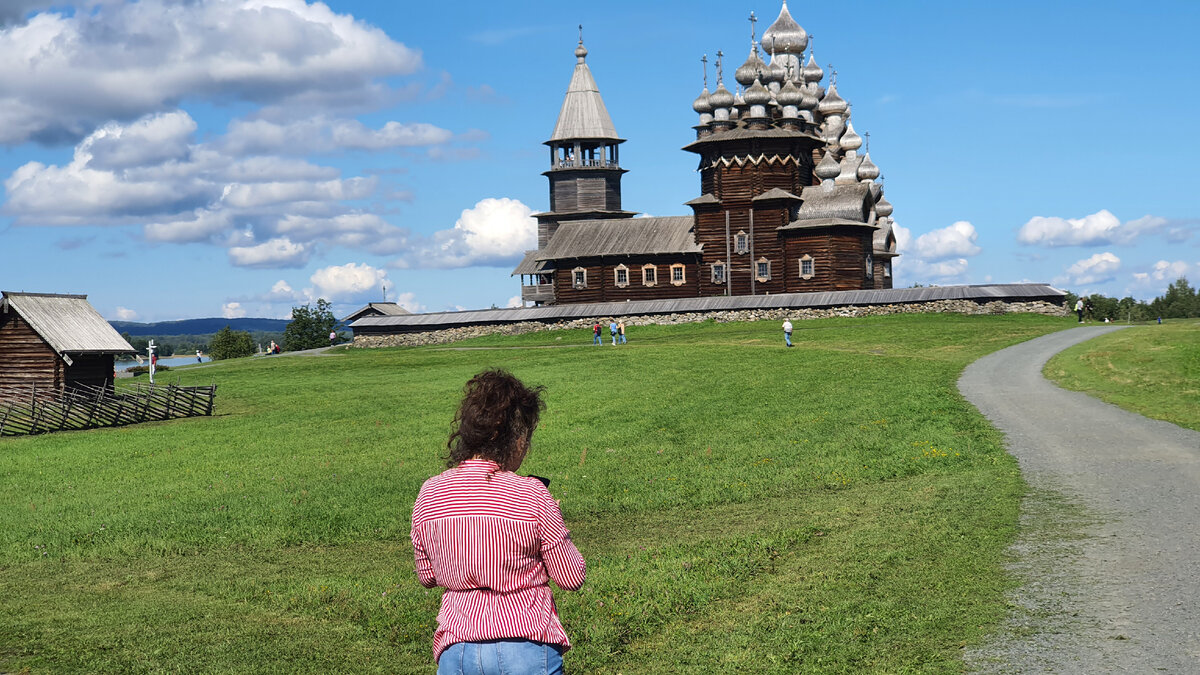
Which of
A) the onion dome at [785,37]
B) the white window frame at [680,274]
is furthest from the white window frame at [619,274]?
the onion dome at [785,37]

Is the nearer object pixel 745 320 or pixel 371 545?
pixel 371 545

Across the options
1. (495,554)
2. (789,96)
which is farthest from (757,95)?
(495,554)

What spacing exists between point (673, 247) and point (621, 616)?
65030 millimetres

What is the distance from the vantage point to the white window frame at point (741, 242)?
72.3 metres

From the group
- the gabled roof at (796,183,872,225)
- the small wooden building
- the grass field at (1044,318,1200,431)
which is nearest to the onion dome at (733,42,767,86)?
the gabled roof at (796,183,872,225)

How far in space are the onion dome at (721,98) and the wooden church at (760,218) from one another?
7 centimetres

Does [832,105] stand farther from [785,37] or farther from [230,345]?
[230,345]

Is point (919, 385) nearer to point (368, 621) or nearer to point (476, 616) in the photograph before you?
point (368, 621)

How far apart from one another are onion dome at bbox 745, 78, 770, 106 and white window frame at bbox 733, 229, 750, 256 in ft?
28.0

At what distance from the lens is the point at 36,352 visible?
1575 inches

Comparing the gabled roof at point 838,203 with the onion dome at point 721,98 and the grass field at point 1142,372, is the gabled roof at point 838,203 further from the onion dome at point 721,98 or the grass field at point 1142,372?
the grass field at point 1142,372

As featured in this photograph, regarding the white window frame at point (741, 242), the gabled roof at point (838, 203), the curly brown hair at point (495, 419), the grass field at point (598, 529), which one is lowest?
the grass field at point (598, 529)

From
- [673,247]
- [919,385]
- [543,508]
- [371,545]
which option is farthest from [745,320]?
[543,508]

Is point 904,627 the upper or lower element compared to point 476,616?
lower
